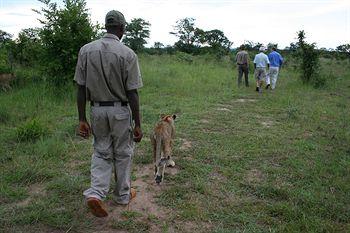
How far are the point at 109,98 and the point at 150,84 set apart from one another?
9383 mm

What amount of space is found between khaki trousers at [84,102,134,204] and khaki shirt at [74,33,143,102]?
146mm

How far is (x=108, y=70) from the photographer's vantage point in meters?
3.52

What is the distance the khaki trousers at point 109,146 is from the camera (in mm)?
3635

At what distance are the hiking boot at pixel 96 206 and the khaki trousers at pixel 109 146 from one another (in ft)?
0.21

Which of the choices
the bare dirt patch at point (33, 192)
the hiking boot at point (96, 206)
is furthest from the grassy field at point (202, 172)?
the hiking boot at point (96, 206)

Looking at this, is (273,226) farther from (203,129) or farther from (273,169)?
(203,129)

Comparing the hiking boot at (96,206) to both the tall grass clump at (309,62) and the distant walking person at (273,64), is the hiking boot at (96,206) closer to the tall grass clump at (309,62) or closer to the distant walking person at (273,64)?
the distant walking person at (273,64)

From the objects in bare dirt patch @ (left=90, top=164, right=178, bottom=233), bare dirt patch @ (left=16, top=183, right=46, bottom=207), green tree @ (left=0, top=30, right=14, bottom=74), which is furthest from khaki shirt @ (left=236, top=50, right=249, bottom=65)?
bare dirt patch @ (left=16, top=183, right=46, bottom=207)

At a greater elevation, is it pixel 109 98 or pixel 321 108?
pixel 109 98

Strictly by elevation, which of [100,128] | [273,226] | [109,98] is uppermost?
[109,98]

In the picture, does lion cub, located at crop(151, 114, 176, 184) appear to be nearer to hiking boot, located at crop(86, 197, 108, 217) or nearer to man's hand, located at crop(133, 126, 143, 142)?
man's hand, located at crop(133, 126, 143, 142)

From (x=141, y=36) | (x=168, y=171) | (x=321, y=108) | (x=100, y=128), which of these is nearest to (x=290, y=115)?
(x=321, y=108)

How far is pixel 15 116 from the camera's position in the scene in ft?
25.3

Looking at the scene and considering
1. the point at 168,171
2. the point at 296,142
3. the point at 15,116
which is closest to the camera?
the point at 168,171
